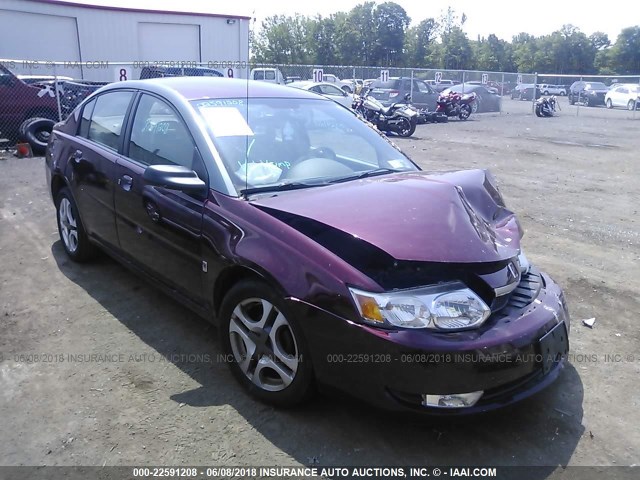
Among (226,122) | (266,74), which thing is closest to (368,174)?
(226,122)

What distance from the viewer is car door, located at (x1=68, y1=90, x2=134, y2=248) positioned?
4.16 m

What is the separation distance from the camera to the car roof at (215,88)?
3762mm

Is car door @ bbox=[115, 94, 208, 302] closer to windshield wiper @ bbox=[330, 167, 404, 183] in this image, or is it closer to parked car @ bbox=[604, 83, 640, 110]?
windshield wiper @ bbox=[330, 167, 404, 183]

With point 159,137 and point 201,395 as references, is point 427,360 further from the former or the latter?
point 159,137

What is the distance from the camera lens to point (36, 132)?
11.6 m

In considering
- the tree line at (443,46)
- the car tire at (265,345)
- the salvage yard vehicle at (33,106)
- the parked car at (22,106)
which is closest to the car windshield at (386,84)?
the salvage yard vehicle at (33,106)

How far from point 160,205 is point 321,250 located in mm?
1400

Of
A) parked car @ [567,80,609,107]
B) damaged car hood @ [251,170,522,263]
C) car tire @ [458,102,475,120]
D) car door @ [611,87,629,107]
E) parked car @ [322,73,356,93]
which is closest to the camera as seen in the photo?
damaged car hood @ [251,170,522,263]

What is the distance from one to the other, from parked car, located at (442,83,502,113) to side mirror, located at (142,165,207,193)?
78.8 feet

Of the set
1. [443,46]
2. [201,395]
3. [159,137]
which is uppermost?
[443,46]

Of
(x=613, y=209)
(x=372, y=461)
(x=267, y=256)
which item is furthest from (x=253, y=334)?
(x=613, y=209)

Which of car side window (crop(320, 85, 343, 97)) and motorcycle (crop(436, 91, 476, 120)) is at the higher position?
car side window (crop(320, 85, 343, 97))

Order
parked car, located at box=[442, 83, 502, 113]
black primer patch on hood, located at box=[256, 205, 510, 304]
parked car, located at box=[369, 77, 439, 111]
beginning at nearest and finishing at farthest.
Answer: black primer patch on hood, located at box=[256, 205, 510, 304], parked car, located at box=[369, 77, 439, 111], parked car, located at box=[442, 83, 502, 113]

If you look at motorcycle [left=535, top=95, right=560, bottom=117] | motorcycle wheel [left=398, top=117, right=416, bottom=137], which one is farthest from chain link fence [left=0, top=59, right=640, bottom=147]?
motorcycle wheel [left=398, top=117, right=416, bottom=137]
